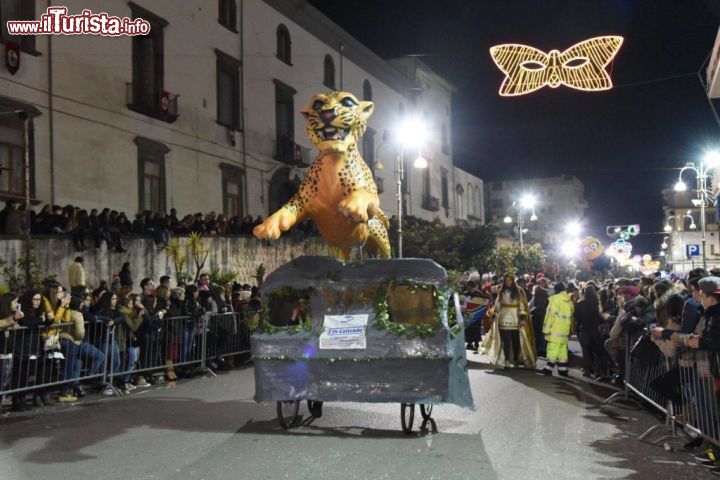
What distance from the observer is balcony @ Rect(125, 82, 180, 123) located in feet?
64.6

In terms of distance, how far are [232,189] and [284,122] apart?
552 cm

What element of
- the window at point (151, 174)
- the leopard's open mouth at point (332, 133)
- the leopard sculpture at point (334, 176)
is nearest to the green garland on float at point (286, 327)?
the leopard sculpture at point (334, 176)

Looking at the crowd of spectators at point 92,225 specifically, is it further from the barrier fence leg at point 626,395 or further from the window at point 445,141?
the window at point 445,141

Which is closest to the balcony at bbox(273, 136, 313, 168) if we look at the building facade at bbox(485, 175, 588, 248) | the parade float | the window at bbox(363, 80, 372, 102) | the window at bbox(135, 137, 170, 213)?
the window at bbox(135, 137, 170, 213)

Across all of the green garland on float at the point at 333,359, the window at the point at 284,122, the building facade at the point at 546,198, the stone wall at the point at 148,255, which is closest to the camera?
the green garland on float at the point at 333,359

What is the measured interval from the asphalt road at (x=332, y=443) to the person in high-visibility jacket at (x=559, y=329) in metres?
Answer: 2.18

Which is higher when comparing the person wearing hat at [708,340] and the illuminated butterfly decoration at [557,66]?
the illuminated butterfly decoration at [557,66]

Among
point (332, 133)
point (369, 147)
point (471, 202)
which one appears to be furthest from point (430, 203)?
point (332, 133)

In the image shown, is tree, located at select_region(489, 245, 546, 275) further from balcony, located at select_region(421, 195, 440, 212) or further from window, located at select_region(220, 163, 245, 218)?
window, located at select_region(220, 163, 245, 218)

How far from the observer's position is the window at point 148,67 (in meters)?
20.0

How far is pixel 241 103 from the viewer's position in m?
25.7

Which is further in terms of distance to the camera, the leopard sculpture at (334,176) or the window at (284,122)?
the window at (284,122)

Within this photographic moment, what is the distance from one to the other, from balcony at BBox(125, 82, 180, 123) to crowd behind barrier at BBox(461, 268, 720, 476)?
11055 millimetres

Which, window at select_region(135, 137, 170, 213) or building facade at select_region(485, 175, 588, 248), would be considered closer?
window at select_region(135, 137, 170, 213)
